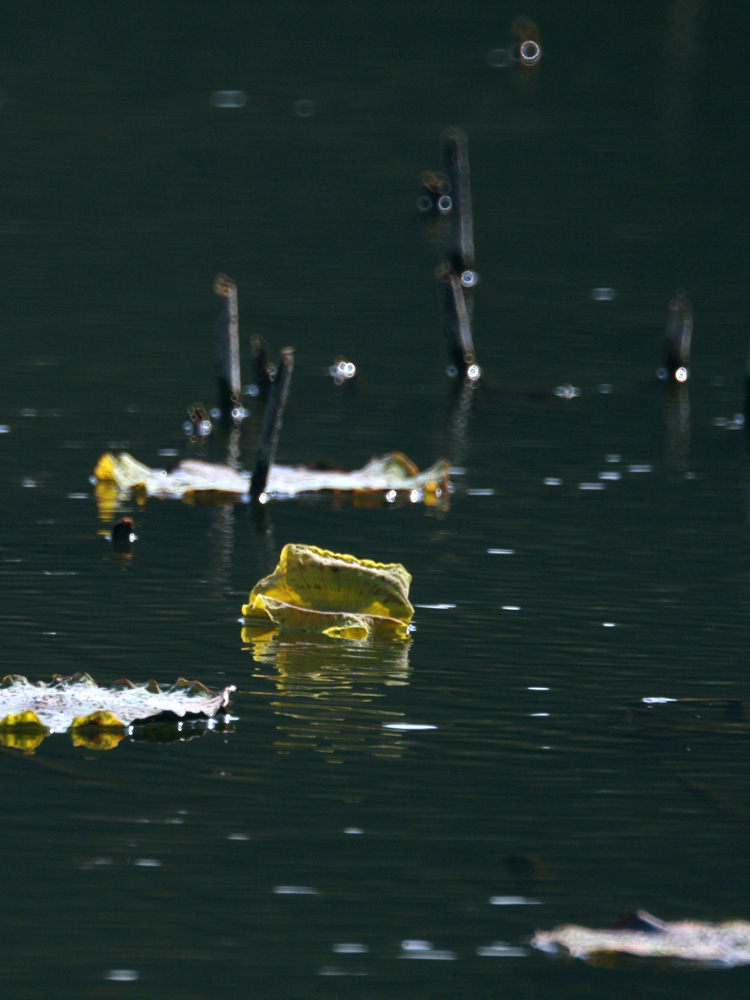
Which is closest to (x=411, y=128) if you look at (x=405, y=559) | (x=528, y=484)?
(x=528, y=484)

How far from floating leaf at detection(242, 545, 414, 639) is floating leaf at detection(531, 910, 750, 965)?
6310 mm

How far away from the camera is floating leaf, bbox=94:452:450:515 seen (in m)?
21.6

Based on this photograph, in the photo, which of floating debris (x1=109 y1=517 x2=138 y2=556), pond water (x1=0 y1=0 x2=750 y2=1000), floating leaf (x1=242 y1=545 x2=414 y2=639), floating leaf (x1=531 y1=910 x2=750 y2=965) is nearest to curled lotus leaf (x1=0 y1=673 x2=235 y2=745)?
pond water (x1=0 y1=0 x2=750 y2=1000)

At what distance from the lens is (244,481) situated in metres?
21.9

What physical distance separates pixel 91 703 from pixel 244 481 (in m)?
9.03

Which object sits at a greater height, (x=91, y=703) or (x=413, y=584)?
(x=413, y=584)

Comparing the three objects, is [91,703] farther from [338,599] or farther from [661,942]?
[661,942]

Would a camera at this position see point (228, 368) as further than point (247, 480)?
Yes

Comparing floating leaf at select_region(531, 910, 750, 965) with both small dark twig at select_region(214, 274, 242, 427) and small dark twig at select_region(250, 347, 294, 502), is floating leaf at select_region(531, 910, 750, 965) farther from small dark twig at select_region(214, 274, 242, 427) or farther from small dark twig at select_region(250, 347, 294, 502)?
small dark twig at select_region(214, 274, 242, 427)

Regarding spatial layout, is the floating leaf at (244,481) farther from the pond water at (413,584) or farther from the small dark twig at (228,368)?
the small dark twig at (228,368)

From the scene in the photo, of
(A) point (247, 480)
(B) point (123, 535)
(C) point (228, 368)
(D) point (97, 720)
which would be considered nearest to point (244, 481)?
(A) point (247, 480)

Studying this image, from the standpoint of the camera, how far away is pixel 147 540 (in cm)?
1952

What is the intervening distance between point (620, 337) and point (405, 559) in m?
15.7

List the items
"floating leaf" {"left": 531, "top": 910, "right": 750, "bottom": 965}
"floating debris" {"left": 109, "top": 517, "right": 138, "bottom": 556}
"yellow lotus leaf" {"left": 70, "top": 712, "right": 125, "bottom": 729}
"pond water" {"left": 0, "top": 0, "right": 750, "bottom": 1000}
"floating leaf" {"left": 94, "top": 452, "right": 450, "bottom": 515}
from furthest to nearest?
"floating leaf" {"left": 94, "top": 452, "right": 450, "bottom": 515}, "floating debris" {"left": 109, "top": 517, "right": 138, "bottom": 556}, "yellow lotus leaf" {"left": 70, "top": 712, "right": 125, "bottom": 729}, "pond water" {"left": 0, "top": 0, "right": 750, "bottom": 1000}, "floating leaf" {"left": 531, "top": 910, "right": 750, "bottom": 965}
